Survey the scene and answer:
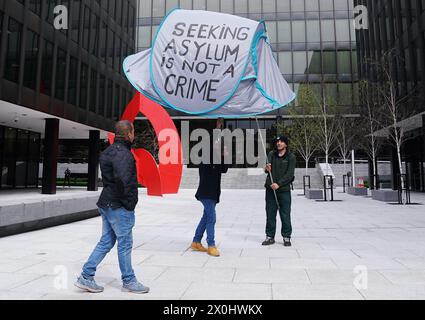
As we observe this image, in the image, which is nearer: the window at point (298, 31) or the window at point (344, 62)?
the window at point (344, 62)

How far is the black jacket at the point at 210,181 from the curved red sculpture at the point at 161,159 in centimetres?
157

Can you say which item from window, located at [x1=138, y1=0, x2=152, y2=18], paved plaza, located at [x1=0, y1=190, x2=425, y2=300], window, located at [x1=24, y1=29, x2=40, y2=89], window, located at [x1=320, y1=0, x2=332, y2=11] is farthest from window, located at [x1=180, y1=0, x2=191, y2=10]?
paved plaza, located at [x1=0, y1=190, x2=425, y2=300]

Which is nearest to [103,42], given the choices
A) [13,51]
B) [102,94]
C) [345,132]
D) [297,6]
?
[102,94]

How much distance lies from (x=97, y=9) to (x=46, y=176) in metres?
13.0

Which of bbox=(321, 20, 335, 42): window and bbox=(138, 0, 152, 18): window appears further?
bbox=(138, 0, 152, 18): window

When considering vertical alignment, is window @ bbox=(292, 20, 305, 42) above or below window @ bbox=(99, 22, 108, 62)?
above

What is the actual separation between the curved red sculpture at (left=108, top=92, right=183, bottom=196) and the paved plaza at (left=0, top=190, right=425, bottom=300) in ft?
3.98

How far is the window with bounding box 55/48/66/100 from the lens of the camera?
2008 centimetres

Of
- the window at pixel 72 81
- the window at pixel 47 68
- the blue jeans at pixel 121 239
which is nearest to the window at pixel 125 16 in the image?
the window at pixel 72 81

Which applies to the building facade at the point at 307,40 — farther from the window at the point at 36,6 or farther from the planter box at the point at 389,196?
the planter box at the point at 389,196

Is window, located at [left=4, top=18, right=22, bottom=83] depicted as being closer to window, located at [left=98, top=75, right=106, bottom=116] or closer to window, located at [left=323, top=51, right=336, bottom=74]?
window, located at [left=98, top=75, right=106, bottom=116]

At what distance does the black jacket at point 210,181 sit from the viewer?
18.2ft

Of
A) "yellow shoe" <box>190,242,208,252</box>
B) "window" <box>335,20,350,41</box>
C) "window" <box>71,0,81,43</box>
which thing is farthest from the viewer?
"window" <box>335,20,350,41</box>

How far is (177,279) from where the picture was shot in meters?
4.32
